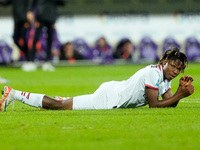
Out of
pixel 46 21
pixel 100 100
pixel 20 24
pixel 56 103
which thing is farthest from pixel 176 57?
pixel 20 24

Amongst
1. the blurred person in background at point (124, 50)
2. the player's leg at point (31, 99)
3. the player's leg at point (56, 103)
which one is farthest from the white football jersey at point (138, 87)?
the blurred person in background at point (124, 50)

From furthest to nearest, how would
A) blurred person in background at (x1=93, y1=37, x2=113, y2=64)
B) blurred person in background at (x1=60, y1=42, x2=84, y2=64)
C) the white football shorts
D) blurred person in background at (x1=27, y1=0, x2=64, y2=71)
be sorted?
blurred person in background at (x1=93, y1=37, x2=113, y2=64), blurred person in background at (x1=60, y1=42, x2=84, y2=64), blurred person in background at (x1=27, y1=0, x2=64, y2=71), the white football shorts

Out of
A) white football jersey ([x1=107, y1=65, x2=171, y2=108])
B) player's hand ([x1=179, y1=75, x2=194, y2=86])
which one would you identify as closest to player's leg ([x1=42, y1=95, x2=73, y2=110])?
white football jersey ([x1=107, y1=65, x2=171, y2=108])

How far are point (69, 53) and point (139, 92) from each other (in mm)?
14527

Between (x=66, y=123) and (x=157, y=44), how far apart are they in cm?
1603

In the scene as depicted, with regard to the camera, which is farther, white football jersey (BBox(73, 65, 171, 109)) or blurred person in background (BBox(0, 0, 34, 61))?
blurred person in background (BBox(0, 0, 34, 61))

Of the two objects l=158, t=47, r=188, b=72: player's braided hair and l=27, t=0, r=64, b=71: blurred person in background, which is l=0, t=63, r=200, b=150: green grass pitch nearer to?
l=158, t=47, r=188, b=72: player's braided hair

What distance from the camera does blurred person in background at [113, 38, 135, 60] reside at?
69.6ft

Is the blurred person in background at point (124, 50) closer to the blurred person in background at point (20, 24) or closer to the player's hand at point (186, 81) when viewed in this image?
the blurred person in background at point (20, 24)

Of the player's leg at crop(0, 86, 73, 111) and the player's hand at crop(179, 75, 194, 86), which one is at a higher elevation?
the player's hand at crop(179, 75, 194, 86)

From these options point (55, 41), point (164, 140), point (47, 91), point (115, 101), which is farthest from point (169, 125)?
point (55, 41)

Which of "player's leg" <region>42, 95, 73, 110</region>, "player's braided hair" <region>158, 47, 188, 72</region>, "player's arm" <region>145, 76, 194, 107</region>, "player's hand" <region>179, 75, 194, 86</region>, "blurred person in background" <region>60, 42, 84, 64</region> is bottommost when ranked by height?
"player's leg" <region>42, 95, 73, 110</region>

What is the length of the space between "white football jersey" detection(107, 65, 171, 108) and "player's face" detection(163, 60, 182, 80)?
0.22 ft

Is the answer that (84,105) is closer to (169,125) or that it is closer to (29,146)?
(169,125)
